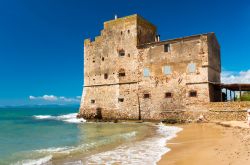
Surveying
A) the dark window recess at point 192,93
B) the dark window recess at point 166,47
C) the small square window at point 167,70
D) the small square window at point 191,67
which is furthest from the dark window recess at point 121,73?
the dark window recess at point 192,93

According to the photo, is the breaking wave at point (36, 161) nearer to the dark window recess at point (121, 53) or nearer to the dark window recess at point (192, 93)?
the dark window recess at point (192, 93)

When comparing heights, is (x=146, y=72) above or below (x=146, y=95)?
above

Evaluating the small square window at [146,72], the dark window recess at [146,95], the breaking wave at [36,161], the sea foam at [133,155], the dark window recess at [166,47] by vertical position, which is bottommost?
the breaking wave at [36,161]

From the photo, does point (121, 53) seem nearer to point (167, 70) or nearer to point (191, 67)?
point (167, 70)

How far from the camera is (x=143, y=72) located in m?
29.5

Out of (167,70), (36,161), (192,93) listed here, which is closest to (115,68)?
(167,70)

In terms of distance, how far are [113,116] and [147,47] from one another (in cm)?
864

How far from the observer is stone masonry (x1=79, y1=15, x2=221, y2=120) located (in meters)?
26.3

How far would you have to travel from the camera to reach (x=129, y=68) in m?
30.4

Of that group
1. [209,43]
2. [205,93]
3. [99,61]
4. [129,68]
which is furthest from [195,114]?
[99,61]

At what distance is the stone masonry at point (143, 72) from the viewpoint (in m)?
26.3

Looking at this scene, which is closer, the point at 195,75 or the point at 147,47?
the point at 195,75

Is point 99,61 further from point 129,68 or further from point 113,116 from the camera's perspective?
point 113,116

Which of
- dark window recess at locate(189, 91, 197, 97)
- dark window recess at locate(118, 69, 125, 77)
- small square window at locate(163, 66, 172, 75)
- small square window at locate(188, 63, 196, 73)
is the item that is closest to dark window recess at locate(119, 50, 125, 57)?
dark window recess at locate(118, 69, 125, 77)
